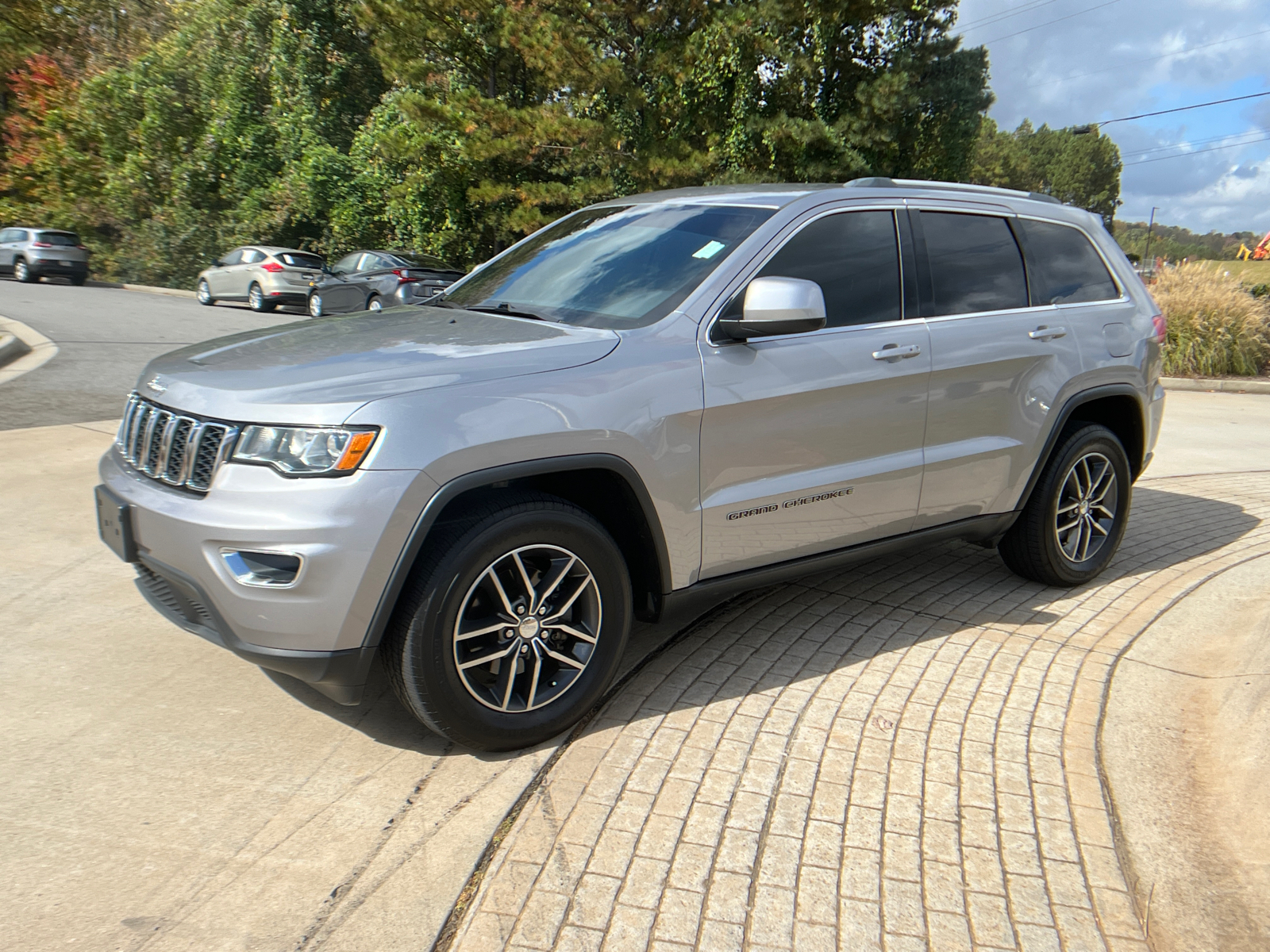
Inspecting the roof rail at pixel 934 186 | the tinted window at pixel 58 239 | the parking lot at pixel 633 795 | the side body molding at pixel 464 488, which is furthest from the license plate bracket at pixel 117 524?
the tinted window at pixel 58 239

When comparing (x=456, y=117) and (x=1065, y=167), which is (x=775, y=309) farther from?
(x=1065, y=167)

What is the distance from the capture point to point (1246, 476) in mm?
8352

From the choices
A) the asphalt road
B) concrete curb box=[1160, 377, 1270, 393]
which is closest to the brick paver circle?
the asphalt road

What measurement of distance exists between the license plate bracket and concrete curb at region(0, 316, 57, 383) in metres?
7.28

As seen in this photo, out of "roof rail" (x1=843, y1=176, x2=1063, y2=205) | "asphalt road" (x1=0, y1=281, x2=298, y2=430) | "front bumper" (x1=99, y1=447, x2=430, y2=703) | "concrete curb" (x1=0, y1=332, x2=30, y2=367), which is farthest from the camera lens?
"concrete curb" (x1=0, y1=332, x2=30, y2=367)

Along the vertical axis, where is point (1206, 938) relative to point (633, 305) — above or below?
below

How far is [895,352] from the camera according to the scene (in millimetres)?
4188

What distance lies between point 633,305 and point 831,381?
82cm

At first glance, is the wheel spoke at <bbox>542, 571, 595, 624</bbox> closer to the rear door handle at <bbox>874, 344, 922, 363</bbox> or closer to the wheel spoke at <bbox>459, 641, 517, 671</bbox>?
the wheel spoke at <bbox>459, 641, 517, 671</bbox>

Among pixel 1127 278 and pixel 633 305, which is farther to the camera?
pixel 1127 278

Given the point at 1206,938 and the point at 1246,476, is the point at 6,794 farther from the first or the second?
the point at 1246,476

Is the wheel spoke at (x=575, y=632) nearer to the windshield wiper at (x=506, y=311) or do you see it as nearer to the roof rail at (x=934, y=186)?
the windshield wiper at (x=506, y=311)

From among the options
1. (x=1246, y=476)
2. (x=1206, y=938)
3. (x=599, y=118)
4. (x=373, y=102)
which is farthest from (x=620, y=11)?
(x=1206, y=938)

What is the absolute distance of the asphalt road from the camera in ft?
28.4
